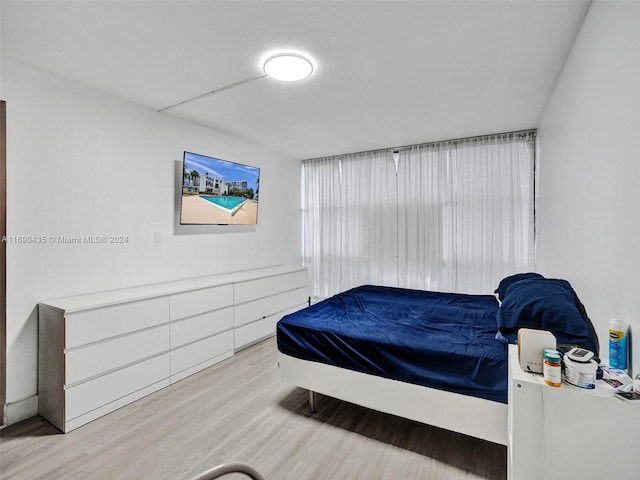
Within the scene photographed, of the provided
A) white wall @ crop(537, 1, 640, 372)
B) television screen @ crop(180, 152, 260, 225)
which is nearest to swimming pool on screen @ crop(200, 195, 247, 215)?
television screen @ crop(180, 152, 260, 225)

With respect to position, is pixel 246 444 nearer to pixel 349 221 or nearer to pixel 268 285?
pixel 268 285

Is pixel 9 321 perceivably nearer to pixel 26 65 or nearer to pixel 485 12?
pixel 26 65

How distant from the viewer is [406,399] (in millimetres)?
2027

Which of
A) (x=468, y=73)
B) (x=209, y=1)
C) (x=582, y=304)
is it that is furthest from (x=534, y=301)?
(x=209, y=1)

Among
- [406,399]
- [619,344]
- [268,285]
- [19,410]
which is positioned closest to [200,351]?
[268,285]

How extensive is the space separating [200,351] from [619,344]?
122 inches

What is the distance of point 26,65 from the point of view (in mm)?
2279

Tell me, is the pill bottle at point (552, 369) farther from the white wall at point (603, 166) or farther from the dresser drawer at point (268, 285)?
the dresser drawer at point (268, 285)

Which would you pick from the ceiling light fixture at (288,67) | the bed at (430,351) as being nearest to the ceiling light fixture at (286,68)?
the ceiling light fixture at (288,67)

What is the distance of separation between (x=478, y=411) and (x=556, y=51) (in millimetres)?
2332

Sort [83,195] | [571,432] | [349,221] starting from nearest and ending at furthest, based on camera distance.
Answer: [571,432] → [83,195] → [349,221]

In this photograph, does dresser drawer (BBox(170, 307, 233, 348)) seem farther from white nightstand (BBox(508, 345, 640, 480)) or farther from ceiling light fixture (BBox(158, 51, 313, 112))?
white nightstand (BBox(508, 345, 640, 480))

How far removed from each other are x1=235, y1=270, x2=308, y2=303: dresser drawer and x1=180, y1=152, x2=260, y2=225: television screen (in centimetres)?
81

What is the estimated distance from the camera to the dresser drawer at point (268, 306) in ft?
11.8
